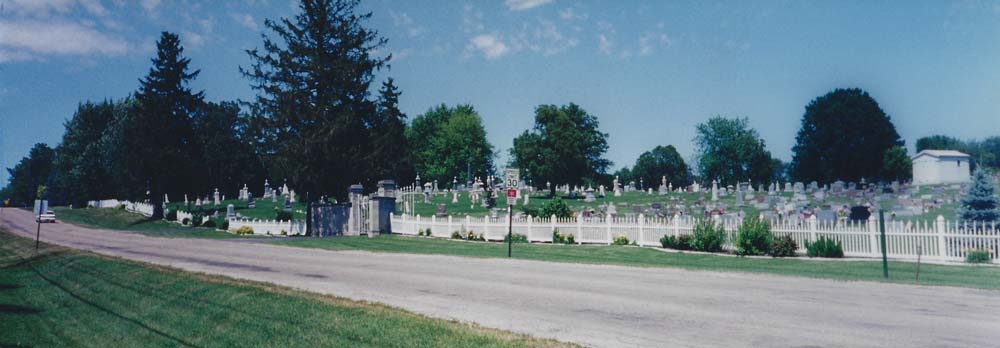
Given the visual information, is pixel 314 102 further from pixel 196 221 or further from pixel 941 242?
pixel 941 242

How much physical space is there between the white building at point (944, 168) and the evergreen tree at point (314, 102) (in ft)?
140

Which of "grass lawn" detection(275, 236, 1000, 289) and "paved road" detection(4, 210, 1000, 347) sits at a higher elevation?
"grass lawn" detection(275, 236, 1000, 289)

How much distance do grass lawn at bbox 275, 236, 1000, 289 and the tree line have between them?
1248 cm

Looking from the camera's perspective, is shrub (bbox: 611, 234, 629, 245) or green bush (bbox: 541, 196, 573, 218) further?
green bush (bbox: 541, 196, 573, 218)

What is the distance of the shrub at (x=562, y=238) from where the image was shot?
27084mm

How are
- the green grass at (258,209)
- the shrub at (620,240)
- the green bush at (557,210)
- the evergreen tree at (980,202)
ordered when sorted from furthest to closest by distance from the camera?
the green grass at (258,209) → the green bush at (557,210) → the shrub at (620,240) → the evergreen tree at (980,202)

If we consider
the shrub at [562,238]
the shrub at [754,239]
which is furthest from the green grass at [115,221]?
the shrub at [754,239]

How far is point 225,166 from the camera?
88.1 meters

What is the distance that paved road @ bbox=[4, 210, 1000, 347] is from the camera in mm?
7879

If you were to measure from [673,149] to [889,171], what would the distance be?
5736 centimetres

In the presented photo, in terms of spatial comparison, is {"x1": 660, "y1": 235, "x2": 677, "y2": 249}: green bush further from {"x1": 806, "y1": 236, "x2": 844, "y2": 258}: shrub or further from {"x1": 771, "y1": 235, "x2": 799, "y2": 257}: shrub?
{"x1": 806, "y1": 236, "x2": 844, "y2": 258}: shrub

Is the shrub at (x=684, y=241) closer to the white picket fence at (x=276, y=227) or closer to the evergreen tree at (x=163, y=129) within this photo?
the white picket fence at (x=276, y=227)

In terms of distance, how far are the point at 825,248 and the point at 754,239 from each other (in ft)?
6.91

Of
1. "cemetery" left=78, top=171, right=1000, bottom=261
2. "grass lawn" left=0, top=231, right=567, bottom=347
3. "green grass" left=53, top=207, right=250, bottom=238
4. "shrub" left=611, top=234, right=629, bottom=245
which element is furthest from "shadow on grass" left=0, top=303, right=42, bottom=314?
"green grass" left=53, top=207, right=250, bottom=238
